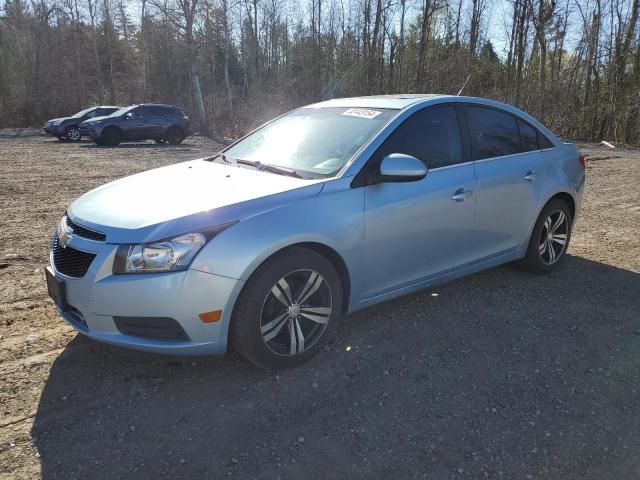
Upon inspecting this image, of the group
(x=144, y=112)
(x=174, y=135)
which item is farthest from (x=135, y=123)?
(x=174, y=135)

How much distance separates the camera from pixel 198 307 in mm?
2885

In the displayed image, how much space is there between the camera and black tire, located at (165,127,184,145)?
69.4 ft

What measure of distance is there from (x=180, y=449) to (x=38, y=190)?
8.46 meters

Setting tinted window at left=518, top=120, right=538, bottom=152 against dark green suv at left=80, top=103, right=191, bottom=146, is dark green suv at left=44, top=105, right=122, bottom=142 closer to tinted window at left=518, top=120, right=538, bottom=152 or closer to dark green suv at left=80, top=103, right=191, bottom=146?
dark green suv at left=80, top=103, right=191, bottom=146

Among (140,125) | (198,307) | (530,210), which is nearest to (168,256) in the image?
(198,307)

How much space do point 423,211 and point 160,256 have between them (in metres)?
1.89

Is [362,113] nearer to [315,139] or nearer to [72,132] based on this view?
[315,139]

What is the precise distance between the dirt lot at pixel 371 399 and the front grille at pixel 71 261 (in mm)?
590

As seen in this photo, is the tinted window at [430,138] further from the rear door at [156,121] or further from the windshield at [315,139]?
the rear door at [156,121]

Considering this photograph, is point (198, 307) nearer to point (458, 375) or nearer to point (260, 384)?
point (260, 384)

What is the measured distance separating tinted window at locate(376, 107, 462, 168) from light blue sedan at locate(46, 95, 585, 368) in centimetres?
1

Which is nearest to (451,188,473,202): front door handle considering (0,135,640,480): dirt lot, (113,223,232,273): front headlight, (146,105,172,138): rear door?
(0,135,640,480): dirt lot

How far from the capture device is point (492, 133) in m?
4.54

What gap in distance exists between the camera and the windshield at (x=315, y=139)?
3695mm
